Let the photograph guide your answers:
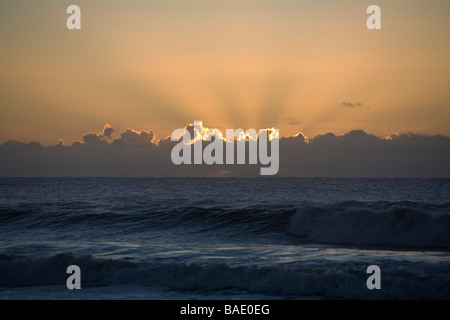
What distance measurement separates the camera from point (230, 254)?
17219 mm

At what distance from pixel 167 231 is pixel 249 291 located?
12.5m

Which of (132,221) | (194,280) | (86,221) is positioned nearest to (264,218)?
(132,221)

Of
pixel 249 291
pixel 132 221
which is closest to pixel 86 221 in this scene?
pixel 132 221

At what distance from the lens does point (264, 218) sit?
88.9ft

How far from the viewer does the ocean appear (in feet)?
41.2

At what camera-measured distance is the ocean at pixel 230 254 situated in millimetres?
12562

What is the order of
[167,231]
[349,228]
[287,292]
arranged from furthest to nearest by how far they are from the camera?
[167,231] → [349,228] → [287,292]

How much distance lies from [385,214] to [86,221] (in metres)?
17.7

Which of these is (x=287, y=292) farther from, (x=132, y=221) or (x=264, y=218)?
(x=132, y=221)

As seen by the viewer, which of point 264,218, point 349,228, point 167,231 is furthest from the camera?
point 264,218

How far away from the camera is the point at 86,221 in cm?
2764
